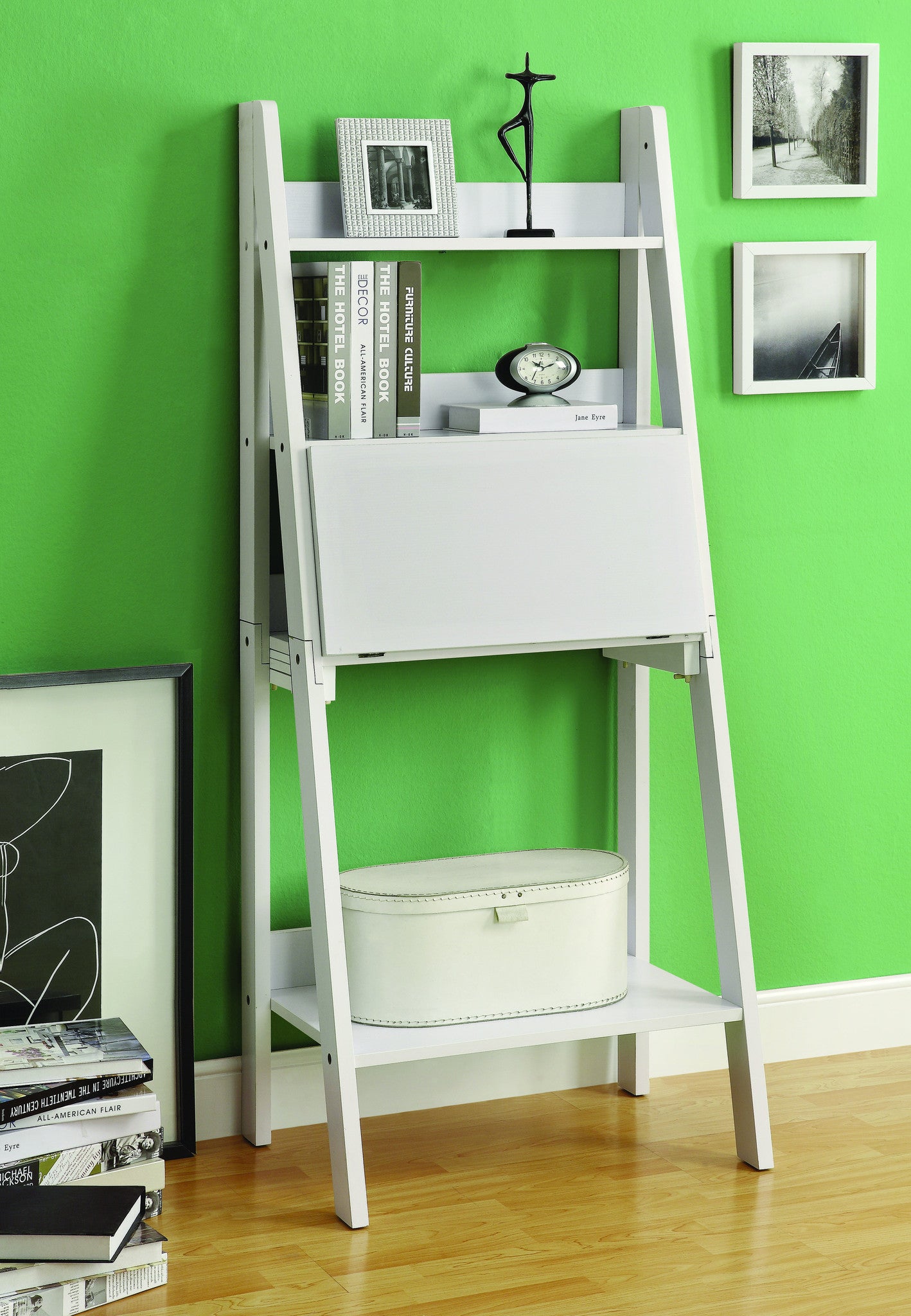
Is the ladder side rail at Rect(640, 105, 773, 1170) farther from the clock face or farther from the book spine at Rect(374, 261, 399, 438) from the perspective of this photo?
the book spine at Rect(374, 261, 399, 438)

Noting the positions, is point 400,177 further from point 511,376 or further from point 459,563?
point 459,563

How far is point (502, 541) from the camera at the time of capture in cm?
→ 216

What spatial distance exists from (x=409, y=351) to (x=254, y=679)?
534 mm

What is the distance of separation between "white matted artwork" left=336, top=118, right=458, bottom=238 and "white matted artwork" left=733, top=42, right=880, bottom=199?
1.81 feet

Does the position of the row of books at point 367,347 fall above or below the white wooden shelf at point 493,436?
above

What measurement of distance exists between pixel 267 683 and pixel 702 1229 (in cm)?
97

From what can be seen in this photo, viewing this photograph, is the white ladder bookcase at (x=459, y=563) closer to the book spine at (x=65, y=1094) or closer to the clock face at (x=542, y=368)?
the clock face at (x=542, y=368)

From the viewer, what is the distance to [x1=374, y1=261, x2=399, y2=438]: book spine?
6.97ft

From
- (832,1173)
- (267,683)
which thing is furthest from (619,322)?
(832,1173)

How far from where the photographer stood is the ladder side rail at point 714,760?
7.45 feet

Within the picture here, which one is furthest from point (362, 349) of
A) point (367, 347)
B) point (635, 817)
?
point (635, 817)

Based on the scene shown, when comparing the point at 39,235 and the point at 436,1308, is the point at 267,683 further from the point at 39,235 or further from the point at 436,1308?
the point at 436,1308

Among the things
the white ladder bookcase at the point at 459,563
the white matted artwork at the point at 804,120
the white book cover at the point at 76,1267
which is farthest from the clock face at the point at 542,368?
the white book cover at the point at 76,1267

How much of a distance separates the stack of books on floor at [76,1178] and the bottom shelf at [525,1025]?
0.29 metres
